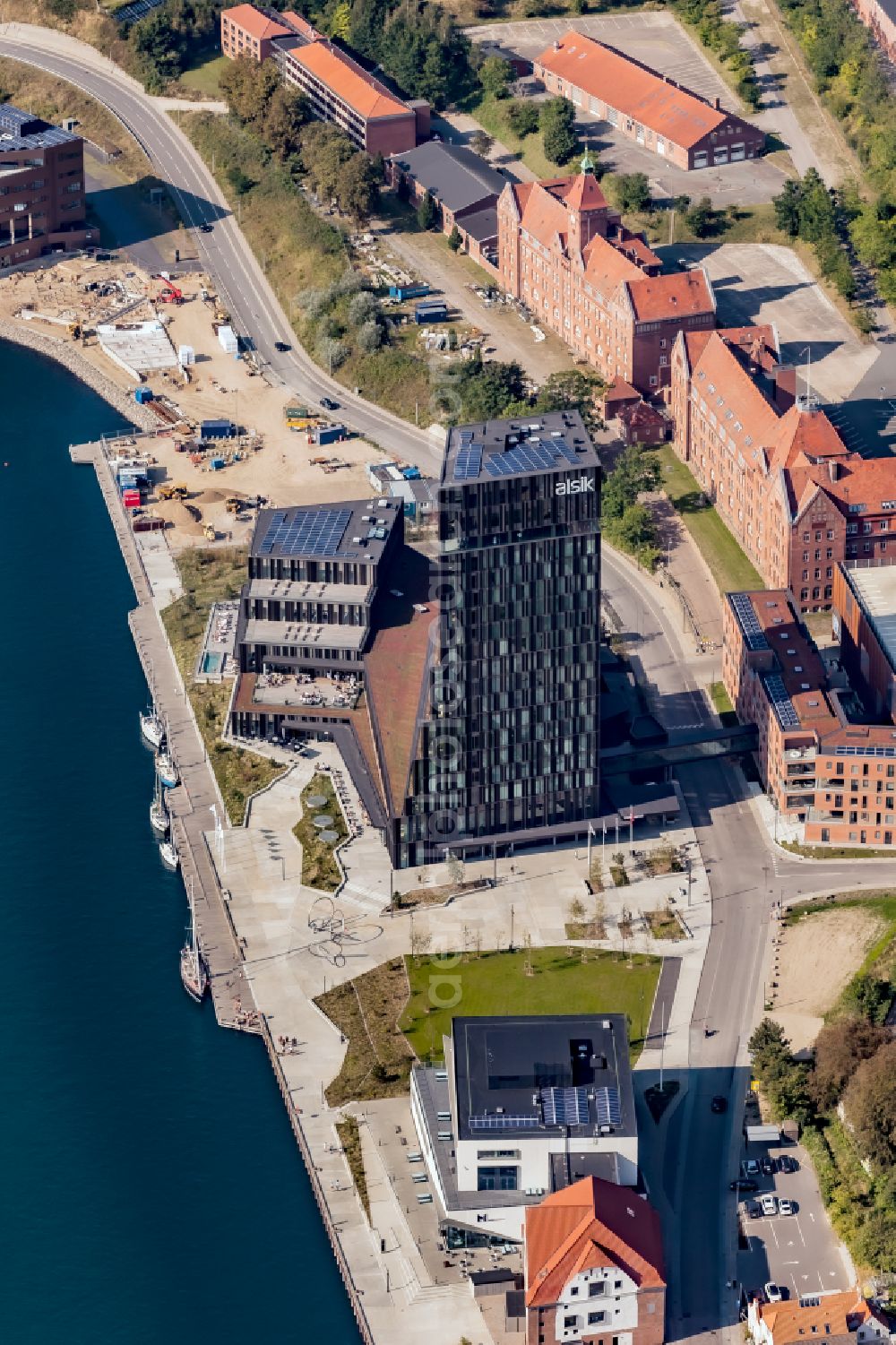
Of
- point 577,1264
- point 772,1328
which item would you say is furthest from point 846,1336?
point 577,1264

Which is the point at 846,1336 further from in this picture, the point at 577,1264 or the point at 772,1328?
Result: the point at 577,1264
